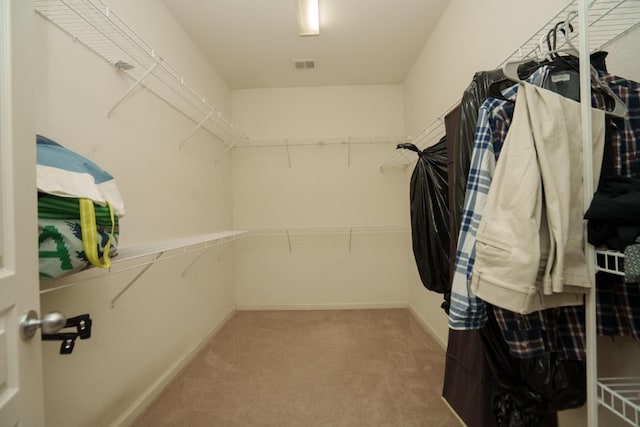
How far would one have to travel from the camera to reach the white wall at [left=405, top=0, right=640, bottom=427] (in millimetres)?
819

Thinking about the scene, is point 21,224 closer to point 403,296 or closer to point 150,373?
point 150,373

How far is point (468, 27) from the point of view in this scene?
1.58 metres

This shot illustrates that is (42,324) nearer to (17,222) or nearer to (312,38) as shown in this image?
(17,222)

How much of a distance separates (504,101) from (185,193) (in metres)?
1.92

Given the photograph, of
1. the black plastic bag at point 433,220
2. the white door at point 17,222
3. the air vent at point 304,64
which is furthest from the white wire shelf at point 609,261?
the air vent at point 304,64

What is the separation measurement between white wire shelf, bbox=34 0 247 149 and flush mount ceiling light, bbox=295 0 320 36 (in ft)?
2.76

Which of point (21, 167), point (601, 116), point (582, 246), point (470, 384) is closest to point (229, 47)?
point (21, 167)

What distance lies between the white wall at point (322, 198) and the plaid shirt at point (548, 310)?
2.03 meters

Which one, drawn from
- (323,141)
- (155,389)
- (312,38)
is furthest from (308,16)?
(155,389)

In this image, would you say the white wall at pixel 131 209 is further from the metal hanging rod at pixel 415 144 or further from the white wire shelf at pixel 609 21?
the metal hanging rod at pixel 415 144

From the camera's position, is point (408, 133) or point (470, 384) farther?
point (408, 133)

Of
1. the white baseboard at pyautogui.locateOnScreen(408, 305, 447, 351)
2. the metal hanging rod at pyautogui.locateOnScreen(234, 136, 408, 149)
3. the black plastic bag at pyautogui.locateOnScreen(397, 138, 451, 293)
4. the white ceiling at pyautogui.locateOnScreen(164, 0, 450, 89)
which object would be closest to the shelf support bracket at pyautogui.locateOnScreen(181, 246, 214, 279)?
the metal hanging rod at pyautogui.locateOnScreen(234, 136, 408, 149)

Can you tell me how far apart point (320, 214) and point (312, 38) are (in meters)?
1.63

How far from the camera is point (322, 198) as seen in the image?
2830 millimetres
